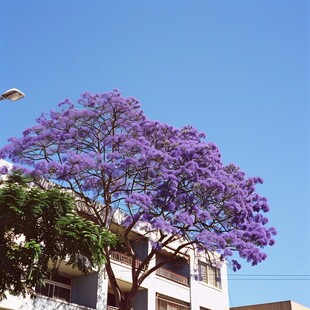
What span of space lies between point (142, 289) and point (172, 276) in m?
3.69

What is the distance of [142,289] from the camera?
32719 mm

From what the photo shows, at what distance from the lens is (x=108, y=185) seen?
26391 millimetres

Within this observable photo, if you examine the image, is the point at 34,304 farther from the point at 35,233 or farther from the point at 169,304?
the point at 169,304

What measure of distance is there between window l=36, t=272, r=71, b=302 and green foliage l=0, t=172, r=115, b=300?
34.4 feet

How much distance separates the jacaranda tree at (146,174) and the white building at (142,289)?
3.10 meters

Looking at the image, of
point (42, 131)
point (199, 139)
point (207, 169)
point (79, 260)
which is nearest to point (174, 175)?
point (207, 169)

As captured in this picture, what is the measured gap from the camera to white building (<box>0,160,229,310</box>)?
88.7 feet

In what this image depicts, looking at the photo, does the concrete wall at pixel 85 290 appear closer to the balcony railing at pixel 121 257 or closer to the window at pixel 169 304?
the balcony railing at pixel 121 257

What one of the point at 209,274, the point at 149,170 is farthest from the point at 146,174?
the point at 209,274

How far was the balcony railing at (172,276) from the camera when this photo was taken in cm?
3504

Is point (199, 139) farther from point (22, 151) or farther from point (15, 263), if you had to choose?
point (15, 263)

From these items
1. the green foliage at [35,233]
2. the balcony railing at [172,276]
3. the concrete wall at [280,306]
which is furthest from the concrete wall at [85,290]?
the concrete wall at [280,306]

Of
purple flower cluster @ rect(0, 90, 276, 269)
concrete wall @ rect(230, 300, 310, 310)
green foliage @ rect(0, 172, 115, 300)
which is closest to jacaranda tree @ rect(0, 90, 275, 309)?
purple flower cluster @ rect(0, 90, 276, 269)

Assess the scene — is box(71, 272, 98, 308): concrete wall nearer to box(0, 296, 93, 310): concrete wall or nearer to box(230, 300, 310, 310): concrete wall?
box(0, 296, 93, 310): concrete wall
